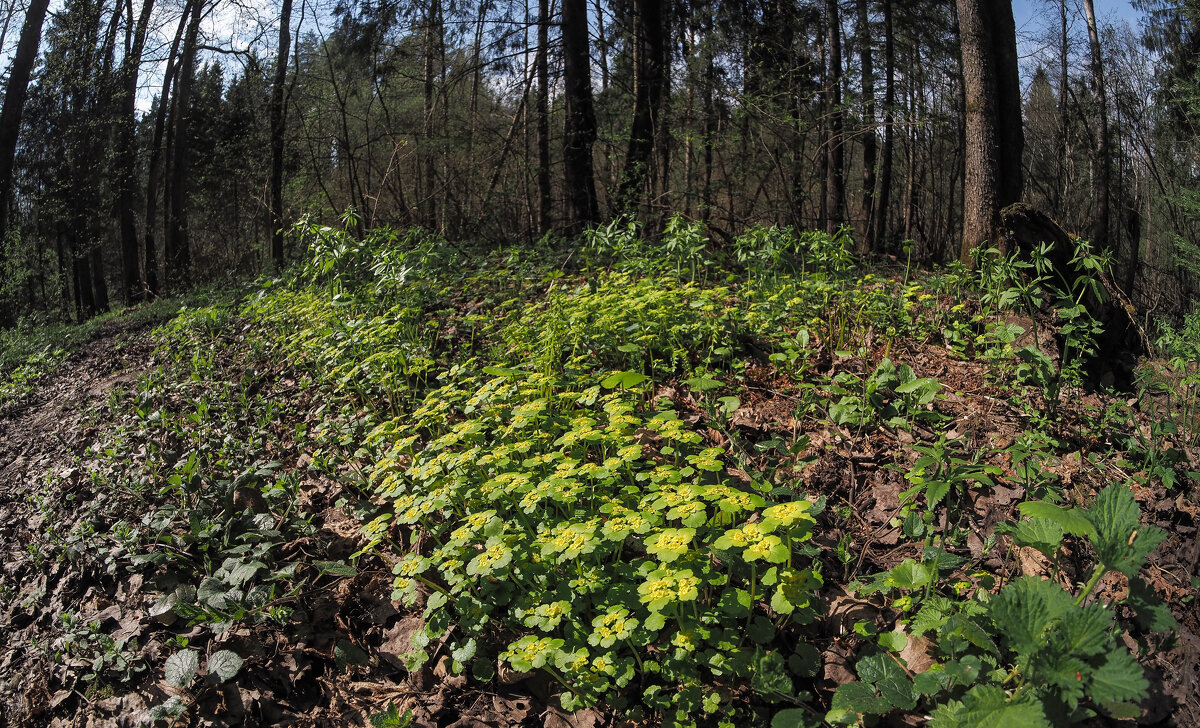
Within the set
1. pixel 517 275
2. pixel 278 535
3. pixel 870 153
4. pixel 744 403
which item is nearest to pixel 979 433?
pixel 744 403

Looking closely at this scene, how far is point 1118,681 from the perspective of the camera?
127 cm

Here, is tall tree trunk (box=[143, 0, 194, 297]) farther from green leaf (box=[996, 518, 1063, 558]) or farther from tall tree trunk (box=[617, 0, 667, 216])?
green leaf (box=[996, 518, 1063, 558])

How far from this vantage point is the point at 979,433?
A: 9.66 ft

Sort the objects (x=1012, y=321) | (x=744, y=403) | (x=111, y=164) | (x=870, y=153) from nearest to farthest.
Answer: (x=744, y=403), (x=1012, y=321), (x=870, y=153), (x=111, y=164)

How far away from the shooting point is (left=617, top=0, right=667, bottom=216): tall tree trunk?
814cm

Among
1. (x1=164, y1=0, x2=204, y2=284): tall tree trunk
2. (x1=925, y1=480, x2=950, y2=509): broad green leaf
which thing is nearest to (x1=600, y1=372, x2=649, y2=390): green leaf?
(x1=925, y1=480, x2=950, y2=509): broad green leaf

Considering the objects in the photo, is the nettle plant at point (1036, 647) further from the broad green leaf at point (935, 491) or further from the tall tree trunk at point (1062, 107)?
the tall tree trunk at point (1062, 107)

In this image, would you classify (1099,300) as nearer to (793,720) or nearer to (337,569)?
(793,720)

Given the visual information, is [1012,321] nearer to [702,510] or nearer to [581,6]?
[702,510]

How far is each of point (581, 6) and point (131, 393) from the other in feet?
22.6

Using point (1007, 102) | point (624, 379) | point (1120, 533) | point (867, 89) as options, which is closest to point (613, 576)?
point (624, 379)

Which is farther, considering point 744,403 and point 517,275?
point 517,275

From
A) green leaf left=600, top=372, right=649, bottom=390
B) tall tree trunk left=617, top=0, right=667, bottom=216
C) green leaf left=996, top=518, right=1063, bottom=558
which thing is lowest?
green leaf left=996, top=518, right=1063, bottom=558

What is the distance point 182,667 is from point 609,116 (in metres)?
8.84
